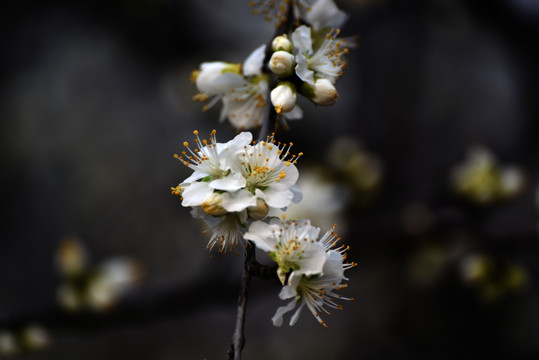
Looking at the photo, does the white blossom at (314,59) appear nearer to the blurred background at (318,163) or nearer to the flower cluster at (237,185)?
the flower cluster at (237,185)

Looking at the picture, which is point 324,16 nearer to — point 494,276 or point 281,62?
point 281,62

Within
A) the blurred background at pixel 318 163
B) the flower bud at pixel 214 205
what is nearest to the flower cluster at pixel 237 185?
the flower bud at pixel 214 205

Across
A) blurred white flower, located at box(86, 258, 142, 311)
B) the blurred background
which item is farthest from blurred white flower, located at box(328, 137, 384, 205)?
blurred white flower, located at box(86, 258, 142, 311)

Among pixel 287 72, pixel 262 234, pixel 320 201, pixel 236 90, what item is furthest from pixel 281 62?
pixel 320 201

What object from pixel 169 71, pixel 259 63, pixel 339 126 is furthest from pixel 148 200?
pixel 259 63

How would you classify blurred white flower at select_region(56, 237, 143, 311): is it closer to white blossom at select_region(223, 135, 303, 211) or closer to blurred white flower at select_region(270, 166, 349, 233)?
blurred white flower at select_region(270, 166, 349, 233)

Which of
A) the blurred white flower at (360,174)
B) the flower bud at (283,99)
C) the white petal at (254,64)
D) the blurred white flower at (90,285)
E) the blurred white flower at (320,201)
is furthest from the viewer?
the blurred white flower at (360,174)
